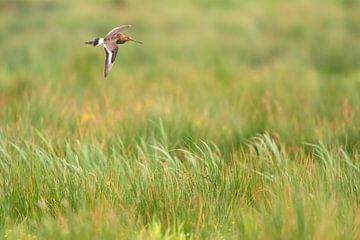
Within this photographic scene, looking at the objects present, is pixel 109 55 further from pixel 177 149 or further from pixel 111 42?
pixel 177 149

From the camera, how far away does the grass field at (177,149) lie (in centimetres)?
339

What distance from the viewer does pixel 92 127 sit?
217 inches

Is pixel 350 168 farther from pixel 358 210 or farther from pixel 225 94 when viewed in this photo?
pixel 225 94

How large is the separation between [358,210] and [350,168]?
77 cm

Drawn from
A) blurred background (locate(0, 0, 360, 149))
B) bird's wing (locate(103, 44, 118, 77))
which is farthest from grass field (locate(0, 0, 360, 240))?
bird's wing (locate(103, 44, 118, 77))

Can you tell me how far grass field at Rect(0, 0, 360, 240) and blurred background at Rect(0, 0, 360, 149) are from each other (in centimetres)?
3

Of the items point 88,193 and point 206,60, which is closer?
point 88,193

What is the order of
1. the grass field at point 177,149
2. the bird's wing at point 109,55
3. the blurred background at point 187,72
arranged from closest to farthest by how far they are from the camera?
the bird's wing at point 109,55 → the grass field at point 177,149 → the blurred background at point 187,72

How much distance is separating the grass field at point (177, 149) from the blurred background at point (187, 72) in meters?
0.03

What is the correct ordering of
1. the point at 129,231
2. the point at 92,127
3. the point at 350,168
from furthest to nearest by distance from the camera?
1. the point at 92,127
2. the point at 350,168
3. the point at 129,231

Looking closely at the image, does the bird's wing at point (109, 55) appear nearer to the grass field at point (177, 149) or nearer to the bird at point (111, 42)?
the bird at point (111, 42)

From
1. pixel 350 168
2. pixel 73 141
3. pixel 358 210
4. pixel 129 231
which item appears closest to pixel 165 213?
pixel 129 231

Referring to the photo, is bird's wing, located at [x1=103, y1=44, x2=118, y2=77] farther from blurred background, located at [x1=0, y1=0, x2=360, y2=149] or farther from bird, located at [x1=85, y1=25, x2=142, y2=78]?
blurred background, located at [x1=0, y1=0, x2=360, y2=149]

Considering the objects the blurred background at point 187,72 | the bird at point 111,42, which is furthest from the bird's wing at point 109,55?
the blurred background at point 187,72
